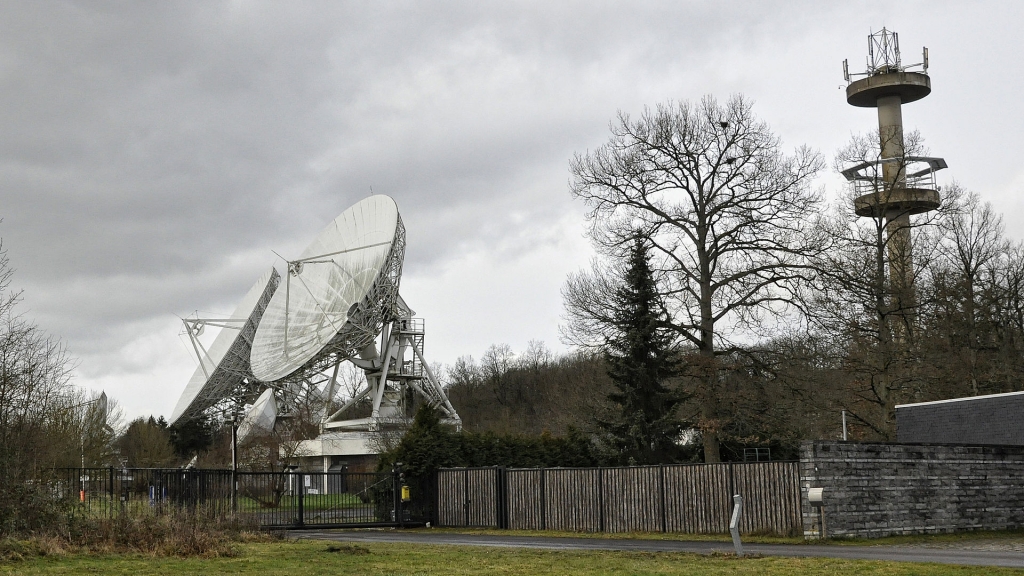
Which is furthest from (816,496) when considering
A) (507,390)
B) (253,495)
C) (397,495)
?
(507,390)

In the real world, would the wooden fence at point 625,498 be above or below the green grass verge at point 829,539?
above

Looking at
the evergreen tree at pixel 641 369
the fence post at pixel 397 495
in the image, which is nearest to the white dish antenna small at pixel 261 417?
the evergreen tree at pixel 641 369

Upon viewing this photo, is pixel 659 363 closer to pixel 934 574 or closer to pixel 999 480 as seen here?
pixel 999 480

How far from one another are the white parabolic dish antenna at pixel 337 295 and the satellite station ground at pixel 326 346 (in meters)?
0.06

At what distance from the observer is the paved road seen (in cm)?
1634

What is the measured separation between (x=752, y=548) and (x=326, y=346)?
105 feet

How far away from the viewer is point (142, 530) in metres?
18.5

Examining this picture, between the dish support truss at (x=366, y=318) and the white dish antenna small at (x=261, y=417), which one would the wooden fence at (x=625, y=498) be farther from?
the white dish antenna small at (x=261, y=417)

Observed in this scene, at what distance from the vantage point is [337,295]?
1957 inches

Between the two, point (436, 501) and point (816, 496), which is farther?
point (436, 501)

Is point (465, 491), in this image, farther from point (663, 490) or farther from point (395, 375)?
point (395, 375)

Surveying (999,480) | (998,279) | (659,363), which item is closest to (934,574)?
(999,480)

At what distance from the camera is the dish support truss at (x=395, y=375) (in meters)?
56.0

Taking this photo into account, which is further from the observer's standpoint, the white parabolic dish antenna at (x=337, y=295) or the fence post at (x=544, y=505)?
the white parabolic dish antenna at (x=337, y=295)
